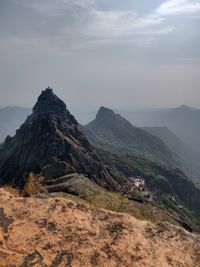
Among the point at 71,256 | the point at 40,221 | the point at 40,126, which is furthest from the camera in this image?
the point at 40,126

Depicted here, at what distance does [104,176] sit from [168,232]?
480ft

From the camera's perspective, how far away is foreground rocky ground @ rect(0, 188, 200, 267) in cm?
586

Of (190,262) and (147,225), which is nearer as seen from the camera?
(190,262)

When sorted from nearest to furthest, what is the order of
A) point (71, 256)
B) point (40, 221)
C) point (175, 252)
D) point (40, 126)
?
point (71, 256)
point (175, 252)
point (40, 221)
point (40, 126)

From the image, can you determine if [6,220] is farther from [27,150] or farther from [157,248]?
[27,150]

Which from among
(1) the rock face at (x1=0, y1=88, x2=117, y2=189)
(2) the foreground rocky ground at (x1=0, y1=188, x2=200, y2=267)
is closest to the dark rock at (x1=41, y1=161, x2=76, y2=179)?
(2) the foreground rocky ground at (x1=0, y1=188, x2=200, y2=267)

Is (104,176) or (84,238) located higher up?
(84,238)

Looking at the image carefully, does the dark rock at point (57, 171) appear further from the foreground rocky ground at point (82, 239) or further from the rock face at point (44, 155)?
the rock face at point (44, 155)

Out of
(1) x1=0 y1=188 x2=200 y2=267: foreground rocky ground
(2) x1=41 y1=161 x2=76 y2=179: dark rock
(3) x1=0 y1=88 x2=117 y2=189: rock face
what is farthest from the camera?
(3) x1=0 y1=88 x2=117 y2=189: rock face

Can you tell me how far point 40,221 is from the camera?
691 centimetres

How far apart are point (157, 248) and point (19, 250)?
2307 mm

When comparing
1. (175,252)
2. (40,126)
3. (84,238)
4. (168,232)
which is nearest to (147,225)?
(168,232)

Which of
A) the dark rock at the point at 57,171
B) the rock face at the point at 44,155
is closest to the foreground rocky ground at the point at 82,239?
the dark rock at the point at 57,171

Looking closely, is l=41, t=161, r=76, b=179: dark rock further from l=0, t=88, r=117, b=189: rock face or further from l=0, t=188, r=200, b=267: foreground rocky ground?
l=0, t=88, r=117, b=189: rock face
